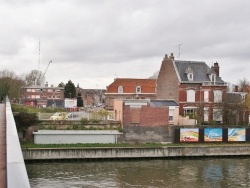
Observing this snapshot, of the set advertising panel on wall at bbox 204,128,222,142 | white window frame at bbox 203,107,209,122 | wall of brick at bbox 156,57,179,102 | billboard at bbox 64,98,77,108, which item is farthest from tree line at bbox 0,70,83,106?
advertising panel on wall at bbox 204,128,222,142

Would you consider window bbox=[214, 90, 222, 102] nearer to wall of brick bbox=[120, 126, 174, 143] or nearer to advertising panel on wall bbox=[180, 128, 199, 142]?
advertising panel on wall bbox=[180, 128, 199, 142]

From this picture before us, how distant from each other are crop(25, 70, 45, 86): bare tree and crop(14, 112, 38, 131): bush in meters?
94.8

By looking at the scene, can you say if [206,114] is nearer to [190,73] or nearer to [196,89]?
[196,89]

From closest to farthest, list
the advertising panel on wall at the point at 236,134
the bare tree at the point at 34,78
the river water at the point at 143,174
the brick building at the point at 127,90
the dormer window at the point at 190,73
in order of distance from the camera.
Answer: the river water at the point at 143,174
the advertising panel on wall at the point at 236,134
the dormer window at the point at 190,73
the brick building at the point at 127,90
the bare tree at the point at 34,78

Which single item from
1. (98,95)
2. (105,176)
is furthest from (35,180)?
(98,95)

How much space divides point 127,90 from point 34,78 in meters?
69.7

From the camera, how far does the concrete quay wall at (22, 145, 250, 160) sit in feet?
115

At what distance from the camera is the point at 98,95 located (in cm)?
18762

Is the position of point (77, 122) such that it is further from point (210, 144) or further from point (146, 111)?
point (210, 144)

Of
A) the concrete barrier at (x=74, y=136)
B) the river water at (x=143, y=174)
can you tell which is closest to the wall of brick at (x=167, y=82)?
the concrete barrier at (x=74, y=136)

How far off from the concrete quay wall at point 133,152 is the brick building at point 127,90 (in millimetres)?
36634

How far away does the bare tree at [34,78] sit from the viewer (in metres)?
A: 134

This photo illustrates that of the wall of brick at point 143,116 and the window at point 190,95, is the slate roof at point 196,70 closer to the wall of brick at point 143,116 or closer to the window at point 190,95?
the window at point 190,95

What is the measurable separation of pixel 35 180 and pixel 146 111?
19.0 m
